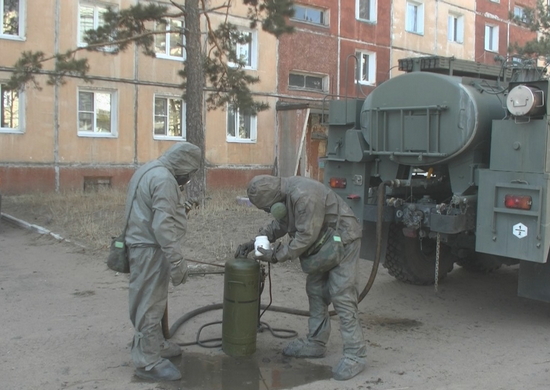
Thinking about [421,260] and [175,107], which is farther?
[175,107]

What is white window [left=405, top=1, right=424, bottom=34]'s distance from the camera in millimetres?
26281

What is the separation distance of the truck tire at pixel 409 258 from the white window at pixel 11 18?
528 inches

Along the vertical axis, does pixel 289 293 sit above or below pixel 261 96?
below

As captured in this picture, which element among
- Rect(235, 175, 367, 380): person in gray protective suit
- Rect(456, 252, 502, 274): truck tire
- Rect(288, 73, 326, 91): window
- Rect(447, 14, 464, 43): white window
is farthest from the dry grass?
Rect(447, 14, 464, 43): white window

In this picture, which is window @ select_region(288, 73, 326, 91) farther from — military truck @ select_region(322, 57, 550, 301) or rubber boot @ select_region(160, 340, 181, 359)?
rubber boot @ select_region(160, 340, 181, 359)

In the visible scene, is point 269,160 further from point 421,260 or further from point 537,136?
point 537,136

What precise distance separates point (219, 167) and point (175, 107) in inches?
96.5

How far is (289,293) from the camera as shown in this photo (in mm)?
6863

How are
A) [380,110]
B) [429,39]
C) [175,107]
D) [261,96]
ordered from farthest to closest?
[429,39] → [261,96] → [175,107] → [380,110]

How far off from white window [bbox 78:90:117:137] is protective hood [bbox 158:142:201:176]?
45.9 ft

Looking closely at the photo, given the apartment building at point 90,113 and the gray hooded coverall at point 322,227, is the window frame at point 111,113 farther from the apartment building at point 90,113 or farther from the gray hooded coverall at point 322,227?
the gray hooded coverall at point 322,227

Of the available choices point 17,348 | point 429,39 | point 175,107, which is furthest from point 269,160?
point 17,348

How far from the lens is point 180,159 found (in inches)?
177

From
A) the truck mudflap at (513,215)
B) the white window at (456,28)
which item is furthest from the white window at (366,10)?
the truck mudflap at (513,215)
